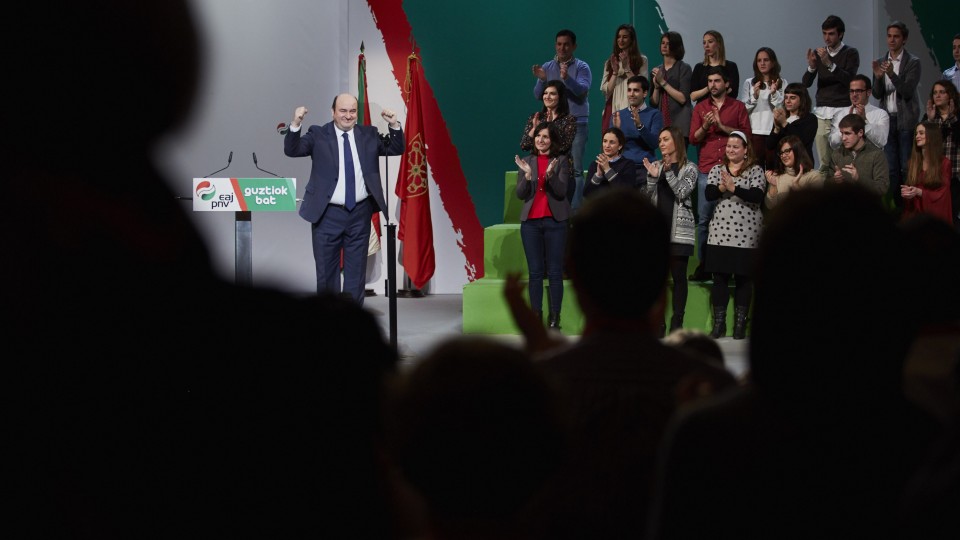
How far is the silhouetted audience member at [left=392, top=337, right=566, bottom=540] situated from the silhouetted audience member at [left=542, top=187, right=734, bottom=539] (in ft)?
1.06

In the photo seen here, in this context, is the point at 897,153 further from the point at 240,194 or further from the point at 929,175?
the point at 240,194

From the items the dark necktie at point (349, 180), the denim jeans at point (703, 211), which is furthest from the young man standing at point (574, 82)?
the dark necktie at point (349, 180)

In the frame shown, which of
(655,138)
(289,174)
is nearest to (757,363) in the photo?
(655,138)

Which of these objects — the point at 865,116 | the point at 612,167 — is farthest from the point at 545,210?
the point at 865,116

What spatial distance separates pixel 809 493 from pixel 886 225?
267 millimetres

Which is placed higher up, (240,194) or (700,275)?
(240,194)

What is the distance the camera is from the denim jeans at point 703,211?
268 inches

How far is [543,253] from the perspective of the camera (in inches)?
268

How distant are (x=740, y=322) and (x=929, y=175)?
1575mm

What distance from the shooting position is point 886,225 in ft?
3.23

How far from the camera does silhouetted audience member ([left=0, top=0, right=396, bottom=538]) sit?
0.59 m

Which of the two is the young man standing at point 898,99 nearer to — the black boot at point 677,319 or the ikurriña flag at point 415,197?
the black boot at point 677,319

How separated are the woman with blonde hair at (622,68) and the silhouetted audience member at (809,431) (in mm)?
6515

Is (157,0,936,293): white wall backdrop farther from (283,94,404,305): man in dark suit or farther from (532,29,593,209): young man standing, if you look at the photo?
(283,94,404,305): man in dark suit
